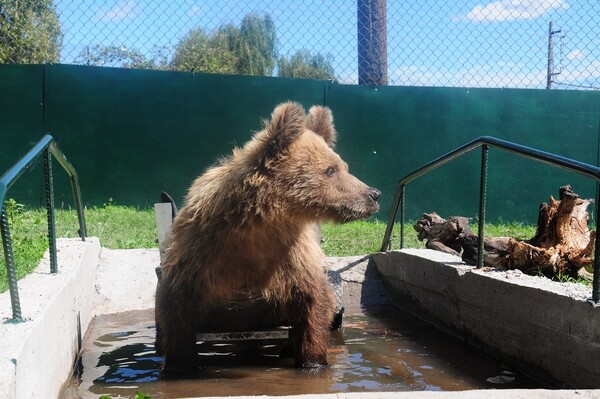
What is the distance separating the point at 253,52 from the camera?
12906mm

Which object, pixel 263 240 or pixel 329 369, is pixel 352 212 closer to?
pixel 263 240

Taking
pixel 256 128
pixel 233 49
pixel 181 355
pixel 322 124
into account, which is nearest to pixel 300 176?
pixel 322 124

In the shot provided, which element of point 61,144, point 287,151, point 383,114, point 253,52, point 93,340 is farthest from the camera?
point 253,52

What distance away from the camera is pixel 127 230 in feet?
30.9

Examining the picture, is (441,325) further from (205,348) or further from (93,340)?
(93,340)

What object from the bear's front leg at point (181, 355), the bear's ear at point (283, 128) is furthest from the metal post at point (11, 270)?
the bear's ear at point (283, 128)

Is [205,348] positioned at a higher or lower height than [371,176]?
lower

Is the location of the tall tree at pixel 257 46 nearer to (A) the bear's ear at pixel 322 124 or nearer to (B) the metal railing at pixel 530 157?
(B) the metal railing at pixel 530 157

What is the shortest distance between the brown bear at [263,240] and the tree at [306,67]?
21.6 feet

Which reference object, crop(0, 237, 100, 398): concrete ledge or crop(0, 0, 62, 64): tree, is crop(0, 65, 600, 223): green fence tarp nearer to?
crop(0, 0, 62, 64): tree

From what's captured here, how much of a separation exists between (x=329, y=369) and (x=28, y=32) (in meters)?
8.76

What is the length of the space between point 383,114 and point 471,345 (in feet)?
20.9

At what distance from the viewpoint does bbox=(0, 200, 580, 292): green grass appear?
817cm

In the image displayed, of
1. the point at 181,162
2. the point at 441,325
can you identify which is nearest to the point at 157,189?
the point at 181,162
